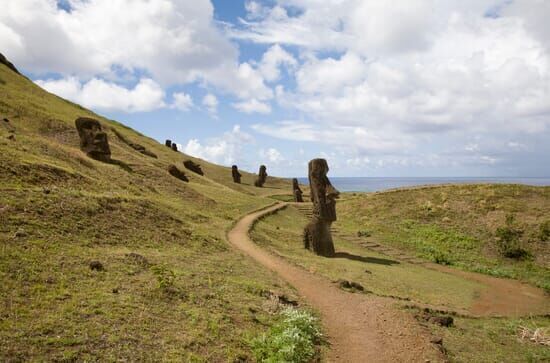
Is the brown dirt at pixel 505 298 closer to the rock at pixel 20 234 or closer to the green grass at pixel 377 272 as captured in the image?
the green grass at pixel 377 272

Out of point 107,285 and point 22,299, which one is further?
point 107,285

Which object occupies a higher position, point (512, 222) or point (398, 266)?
point (512, 222)

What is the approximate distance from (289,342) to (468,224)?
3264 cm

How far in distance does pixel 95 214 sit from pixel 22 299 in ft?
30.4

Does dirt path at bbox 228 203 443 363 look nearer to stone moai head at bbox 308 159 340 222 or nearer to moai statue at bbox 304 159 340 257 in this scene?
moai statue at bbox 304 159 340 257

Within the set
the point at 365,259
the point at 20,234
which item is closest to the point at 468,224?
the point at 365,259

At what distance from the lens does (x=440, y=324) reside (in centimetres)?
1460

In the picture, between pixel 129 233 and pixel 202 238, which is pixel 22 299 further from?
pixel 202 238

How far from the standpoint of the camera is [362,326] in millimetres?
13016

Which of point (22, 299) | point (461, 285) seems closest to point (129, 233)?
point (22, 299)

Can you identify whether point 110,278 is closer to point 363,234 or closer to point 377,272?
point 377,272

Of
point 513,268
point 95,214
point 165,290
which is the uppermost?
point 95,214

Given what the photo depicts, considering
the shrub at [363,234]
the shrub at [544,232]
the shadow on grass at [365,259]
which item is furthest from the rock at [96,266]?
the shrub at [544,232]

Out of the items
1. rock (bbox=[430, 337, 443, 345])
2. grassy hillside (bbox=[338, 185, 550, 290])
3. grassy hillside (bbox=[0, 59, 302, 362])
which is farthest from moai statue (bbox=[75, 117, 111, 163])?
rock (bbox=[430, 337, 443, 345])
